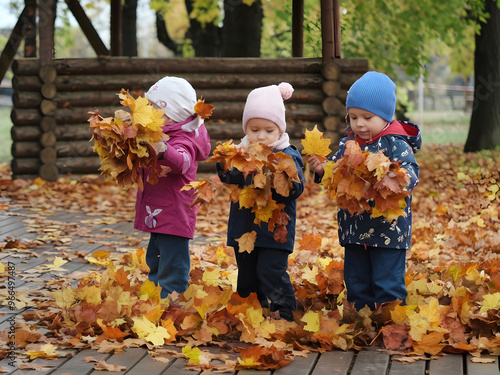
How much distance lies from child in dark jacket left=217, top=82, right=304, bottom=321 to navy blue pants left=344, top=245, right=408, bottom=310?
0.35 metres

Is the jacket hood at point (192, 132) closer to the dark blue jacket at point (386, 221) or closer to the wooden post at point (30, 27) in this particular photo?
the dark blue jacket at point (386, 221)

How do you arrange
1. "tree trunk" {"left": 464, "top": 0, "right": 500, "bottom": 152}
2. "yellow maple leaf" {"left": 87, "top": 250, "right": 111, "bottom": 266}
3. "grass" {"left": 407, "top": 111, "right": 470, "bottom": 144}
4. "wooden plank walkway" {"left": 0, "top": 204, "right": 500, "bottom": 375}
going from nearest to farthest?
1. "wooden plank walkway" {"left": 0, "top": 204, "right": 500, "bottom": 375}
2. "yellow maple leaf" {"left": 87, "top": 250, "right": 111, "bottom": 266}
3. "tree trunk" {"left": 464, "top": 0, "right": 500, "bottom": 152}
4. "grass" {"left": 407, "top": 111, "right": 470, "bottom": 144}

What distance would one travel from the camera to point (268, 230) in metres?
3.76

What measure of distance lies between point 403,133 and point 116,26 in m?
8.00

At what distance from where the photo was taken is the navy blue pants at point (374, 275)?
3.73m

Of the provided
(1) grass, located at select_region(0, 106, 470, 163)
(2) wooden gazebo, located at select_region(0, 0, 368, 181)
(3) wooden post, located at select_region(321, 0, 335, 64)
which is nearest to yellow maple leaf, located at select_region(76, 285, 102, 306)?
(2) wooden gazebo, located at select_region(0, 0, 368, 181)

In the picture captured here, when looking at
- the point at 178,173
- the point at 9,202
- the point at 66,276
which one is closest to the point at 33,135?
the point at 9,202

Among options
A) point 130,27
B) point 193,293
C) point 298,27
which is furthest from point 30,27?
point 193,293

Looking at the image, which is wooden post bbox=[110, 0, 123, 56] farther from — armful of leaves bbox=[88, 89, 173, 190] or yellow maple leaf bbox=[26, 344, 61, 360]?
yellow maple leaf bbox=[26, 344, 61, 360]

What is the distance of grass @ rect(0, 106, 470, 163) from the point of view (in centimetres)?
2236

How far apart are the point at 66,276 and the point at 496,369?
3063 millimetres

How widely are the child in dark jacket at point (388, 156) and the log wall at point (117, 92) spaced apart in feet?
21.0

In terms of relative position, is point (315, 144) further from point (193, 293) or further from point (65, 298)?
point (65, 298)

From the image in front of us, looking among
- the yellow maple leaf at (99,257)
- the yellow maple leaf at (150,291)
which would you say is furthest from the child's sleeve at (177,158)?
the yellow maple leaf at (99,257)
